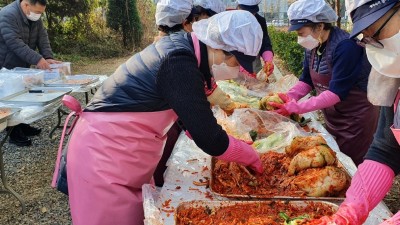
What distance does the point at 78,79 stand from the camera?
15.6 ft

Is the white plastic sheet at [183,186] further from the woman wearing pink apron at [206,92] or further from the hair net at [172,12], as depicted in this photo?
the hair net at [172,12]

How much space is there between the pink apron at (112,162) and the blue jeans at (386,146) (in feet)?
3.15

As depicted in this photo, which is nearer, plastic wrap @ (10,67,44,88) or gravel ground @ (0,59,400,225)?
gravel ground @ (0,59,400,225)

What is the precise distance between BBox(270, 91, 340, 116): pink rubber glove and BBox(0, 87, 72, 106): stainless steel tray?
2093mm

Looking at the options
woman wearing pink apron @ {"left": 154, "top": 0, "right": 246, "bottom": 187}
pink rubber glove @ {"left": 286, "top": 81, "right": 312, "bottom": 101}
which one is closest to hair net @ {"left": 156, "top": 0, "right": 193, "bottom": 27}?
woman wearing pink apron @ {"left": 154, "top": 0, "right": 246, "bottom": 187}

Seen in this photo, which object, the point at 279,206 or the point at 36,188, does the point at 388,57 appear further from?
the point at 36,188

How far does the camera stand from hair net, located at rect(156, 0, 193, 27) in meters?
3.29

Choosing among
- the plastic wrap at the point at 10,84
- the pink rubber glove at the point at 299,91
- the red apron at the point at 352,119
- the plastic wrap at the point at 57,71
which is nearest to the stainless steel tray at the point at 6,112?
the plastic wrap at the point at 10,84

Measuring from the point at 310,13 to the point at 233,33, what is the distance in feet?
4.00

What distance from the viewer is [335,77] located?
2828 mm

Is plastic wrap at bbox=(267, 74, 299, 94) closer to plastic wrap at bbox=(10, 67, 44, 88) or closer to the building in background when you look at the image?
plastic wrap at bbox=(10, 67, 44, 88)

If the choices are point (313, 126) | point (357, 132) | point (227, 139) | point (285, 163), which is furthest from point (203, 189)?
point (357, 132)

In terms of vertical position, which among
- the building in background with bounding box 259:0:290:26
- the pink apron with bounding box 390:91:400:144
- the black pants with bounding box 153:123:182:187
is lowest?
the building in background with bounding box 259:0:290:26

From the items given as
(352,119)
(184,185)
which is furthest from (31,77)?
(352,119)
